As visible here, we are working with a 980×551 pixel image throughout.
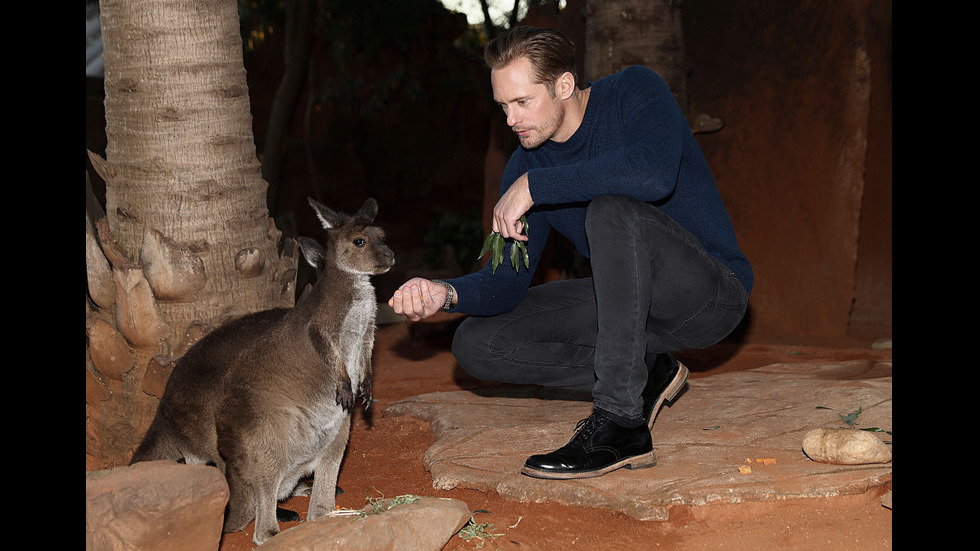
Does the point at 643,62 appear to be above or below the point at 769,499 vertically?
above

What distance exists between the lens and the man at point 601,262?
3693 mm

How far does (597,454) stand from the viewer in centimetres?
367

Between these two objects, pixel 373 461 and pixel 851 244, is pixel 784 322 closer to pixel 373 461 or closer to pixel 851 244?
pixel 851 244

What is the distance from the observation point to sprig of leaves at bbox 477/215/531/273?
13.6 feet

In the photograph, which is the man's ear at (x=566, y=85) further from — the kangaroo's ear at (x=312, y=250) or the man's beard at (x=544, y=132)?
the kangaroo's ear at (x=312, y=250)

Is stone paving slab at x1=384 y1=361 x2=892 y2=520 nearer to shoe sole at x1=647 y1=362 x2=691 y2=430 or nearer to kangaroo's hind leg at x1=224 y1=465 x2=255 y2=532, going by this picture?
shoe sole at x1=647 y1=362 x2=691 y2=430

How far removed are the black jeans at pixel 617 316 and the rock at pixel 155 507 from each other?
1635 millimetres

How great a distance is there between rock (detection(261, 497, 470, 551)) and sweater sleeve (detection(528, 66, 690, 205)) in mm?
1400

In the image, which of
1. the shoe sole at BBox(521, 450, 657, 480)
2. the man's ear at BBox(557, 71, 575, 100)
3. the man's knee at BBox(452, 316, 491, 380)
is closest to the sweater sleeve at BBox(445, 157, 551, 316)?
the man's knee at BBox(452, 316, 491, 380)

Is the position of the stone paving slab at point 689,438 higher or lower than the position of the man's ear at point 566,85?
lower

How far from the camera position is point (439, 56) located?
16.9m

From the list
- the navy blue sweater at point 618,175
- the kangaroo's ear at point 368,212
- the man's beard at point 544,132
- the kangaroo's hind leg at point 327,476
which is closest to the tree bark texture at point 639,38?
the navy blue sweater at point 618,175

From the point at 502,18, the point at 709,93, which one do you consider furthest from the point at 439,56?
the point at 709,93

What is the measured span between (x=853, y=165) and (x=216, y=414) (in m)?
5.95
